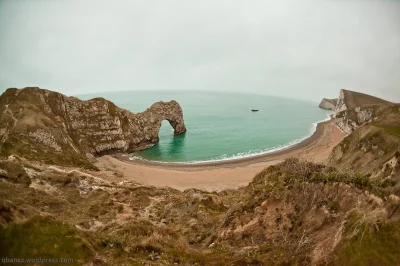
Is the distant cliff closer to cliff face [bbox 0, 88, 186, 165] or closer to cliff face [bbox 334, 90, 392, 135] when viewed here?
cliff face [bbox 334, 90, 392, 135]

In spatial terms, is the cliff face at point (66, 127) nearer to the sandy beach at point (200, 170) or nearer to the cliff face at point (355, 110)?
the sandy beach at point (200, 170)

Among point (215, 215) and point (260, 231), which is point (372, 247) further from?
point (215, 215)

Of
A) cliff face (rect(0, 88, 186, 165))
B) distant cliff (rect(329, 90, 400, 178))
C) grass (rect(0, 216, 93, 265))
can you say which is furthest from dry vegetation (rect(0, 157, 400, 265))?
cliff face (rect(0, 88, 186, 165))

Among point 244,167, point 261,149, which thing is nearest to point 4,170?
point 244,167

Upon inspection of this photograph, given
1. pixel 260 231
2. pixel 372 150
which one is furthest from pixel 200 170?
pixel 260 231

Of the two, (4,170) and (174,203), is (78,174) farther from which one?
(174,203)

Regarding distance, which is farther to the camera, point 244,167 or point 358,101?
point 358,101
